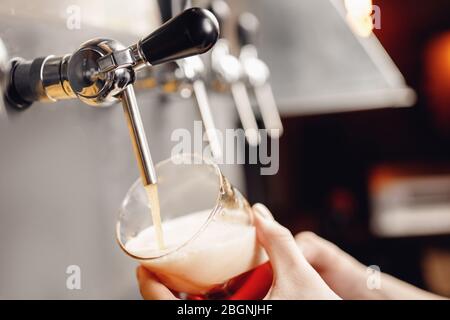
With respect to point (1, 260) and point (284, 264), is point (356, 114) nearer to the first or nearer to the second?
point (284, 264)

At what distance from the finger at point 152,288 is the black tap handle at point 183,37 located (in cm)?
22

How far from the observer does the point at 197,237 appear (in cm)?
47

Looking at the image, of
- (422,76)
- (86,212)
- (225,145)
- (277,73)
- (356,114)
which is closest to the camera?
(86,212)

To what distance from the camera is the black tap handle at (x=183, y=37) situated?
0.36m

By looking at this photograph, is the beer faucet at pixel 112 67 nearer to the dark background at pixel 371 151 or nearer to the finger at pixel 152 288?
the finger at pixel 152 288

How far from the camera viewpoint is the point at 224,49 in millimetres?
920

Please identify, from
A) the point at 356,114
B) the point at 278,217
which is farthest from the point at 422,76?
the point at 278,217

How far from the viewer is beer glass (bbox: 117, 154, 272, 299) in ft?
1.59

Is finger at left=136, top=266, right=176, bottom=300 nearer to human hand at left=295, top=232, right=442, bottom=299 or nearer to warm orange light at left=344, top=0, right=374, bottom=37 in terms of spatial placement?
human hand at left=295, top=232, right=442, bottom=299

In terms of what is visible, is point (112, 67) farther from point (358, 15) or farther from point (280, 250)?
point (358, 15)

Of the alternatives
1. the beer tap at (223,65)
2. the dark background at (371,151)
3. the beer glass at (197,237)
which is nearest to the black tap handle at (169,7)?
the beer tap at (223,65)

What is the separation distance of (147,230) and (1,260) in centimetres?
14

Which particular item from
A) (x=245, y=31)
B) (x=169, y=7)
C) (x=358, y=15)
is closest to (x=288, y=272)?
(x=169, y=7)

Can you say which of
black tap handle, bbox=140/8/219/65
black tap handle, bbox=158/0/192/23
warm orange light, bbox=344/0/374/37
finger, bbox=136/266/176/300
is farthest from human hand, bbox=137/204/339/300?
warm orange light, bbox=344/0/374/37
